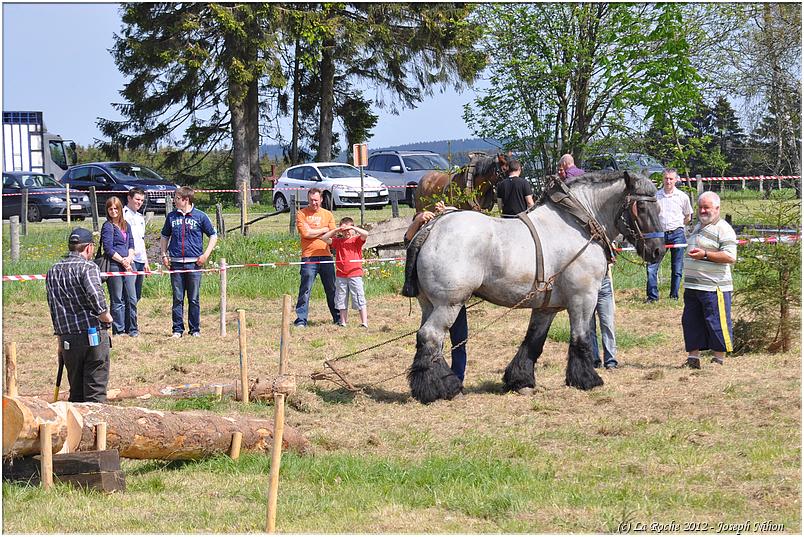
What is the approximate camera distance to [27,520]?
6.45 meters

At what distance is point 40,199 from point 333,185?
8.06 m

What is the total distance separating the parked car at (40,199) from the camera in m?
29.5

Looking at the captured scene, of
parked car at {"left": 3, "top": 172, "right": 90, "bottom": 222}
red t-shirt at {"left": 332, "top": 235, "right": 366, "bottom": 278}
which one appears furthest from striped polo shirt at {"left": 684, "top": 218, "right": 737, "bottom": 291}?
parked car at {"left": 3, "top": 172, "right": 90, "bottom": 222}

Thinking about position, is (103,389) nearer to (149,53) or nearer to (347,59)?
(149,53)

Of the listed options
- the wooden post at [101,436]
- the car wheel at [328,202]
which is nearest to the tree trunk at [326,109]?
the car wheel at [328,202]

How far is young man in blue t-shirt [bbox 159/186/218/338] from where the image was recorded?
45.1ft

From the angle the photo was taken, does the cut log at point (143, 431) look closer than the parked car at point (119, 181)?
Yes

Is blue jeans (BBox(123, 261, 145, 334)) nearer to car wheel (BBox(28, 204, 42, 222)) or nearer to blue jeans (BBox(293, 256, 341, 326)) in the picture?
blue jeans (BBox(293, 256, 341, 326))

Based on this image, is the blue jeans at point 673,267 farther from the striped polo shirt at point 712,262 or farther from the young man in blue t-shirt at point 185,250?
the young man in blue t-shirt at point 185,250

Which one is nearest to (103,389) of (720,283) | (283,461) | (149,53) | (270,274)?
(283,461)

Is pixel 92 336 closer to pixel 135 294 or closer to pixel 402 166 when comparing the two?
pixel 135 294

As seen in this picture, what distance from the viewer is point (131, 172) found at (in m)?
32.4

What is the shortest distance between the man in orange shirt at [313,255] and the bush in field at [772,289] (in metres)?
5.52

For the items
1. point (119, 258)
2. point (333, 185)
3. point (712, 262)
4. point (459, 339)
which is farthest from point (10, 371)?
point (333, 185)
